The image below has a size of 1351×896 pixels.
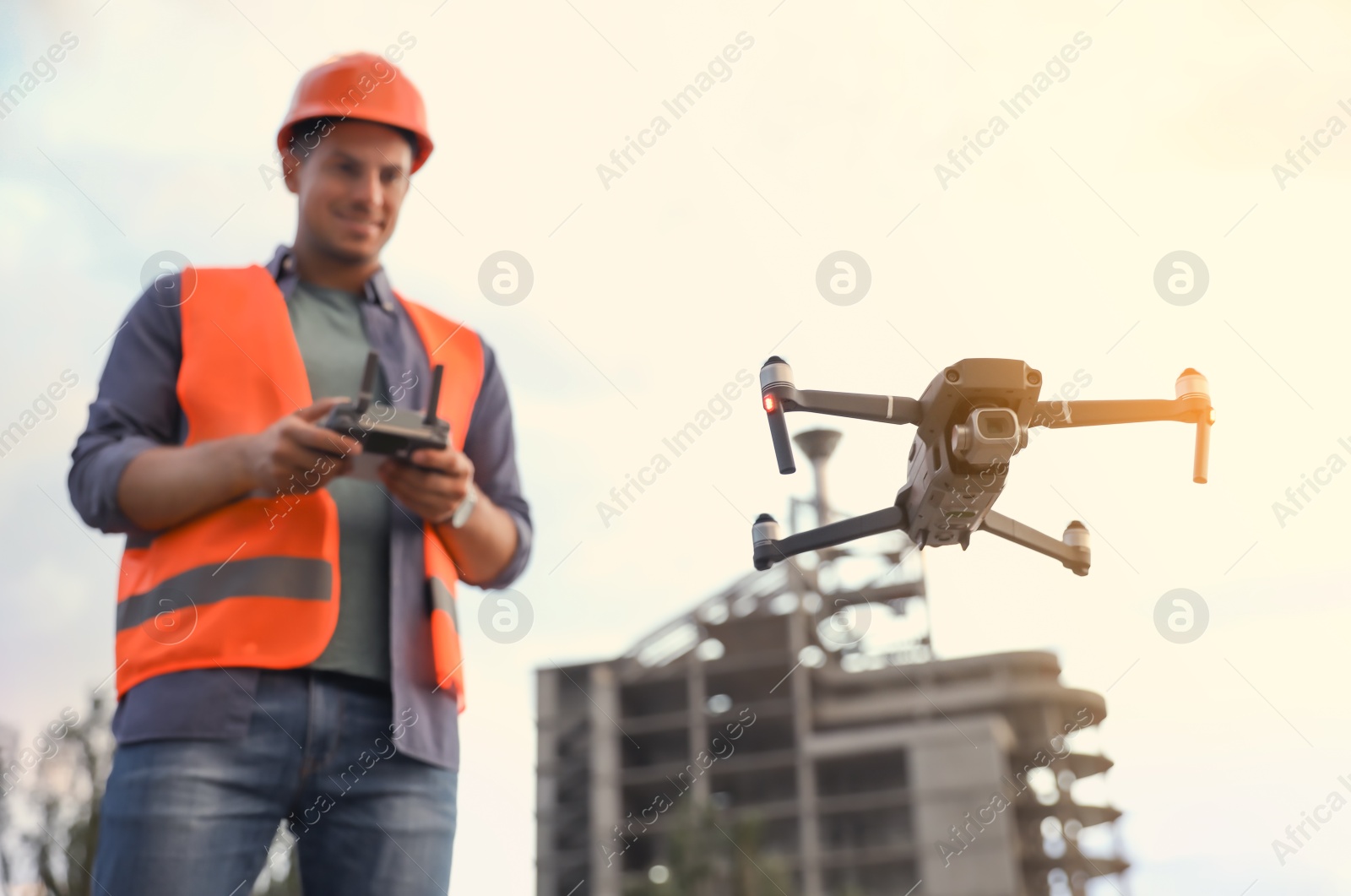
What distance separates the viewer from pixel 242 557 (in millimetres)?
1459

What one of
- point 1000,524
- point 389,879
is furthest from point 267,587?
point 1000,524

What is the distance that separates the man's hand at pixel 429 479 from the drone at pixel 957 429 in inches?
21.7

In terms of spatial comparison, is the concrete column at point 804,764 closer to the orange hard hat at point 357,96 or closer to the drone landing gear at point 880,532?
the drone landing gear at point 880,532

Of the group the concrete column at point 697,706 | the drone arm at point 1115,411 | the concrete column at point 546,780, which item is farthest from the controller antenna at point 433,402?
the concrete column at point 697,706

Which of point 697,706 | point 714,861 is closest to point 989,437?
point 714,861

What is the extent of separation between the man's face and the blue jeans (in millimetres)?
677

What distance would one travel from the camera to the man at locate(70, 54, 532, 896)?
1370 mm

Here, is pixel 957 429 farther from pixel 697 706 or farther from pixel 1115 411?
pixel 697 706

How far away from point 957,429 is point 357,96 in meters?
1.04

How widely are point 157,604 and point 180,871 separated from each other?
326mm

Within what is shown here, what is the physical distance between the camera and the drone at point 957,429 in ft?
5.97

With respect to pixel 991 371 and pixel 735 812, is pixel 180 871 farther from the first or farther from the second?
pixel 735 812

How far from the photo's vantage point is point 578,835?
29.8 m

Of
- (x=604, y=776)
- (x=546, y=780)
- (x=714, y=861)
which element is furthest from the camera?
(x=546, y=780)
